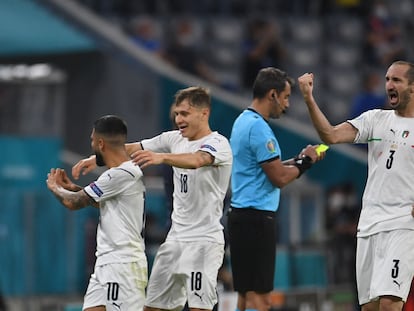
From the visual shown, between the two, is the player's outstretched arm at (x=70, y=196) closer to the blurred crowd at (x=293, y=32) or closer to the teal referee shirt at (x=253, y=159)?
the teal referee shirt at (x=253, y=159)

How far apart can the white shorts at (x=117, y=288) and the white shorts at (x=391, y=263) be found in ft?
5.42

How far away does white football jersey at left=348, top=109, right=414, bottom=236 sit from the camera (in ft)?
29.5

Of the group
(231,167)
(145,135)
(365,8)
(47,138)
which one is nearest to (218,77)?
(365,8)

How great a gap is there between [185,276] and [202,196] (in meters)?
0.60

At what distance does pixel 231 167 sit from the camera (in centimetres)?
948

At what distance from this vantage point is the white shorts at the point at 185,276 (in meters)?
9.18

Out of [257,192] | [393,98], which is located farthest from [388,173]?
[257,192]

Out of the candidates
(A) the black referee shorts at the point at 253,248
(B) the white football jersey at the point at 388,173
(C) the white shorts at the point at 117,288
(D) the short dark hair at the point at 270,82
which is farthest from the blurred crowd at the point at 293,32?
(C) the white shorts at the point at 117,288

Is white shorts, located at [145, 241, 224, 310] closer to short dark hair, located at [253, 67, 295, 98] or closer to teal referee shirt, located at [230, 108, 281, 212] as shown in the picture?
teal referee shirt, located at [230, 108, 281, 212]

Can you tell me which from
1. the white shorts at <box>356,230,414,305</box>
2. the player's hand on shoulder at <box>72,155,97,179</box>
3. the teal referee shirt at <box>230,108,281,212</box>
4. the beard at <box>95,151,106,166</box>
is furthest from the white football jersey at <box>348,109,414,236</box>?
the player's hand on shoulder at <box>72,155,97,179</box>

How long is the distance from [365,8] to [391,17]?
490 millimetres

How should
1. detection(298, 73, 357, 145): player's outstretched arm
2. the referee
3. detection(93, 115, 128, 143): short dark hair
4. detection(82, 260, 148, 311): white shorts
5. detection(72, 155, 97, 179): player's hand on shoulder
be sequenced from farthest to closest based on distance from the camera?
the referee
detection(72, 155, 97, 179): player's hand on shoulder
detection(93, 115, 128, 143): short dark hair
detection(82, 260, 148, 311): white shorts
detection(298, 73, 357, 145): player's outstretched arm

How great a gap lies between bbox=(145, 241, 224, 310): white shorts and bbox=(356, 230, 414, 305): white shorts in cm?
114

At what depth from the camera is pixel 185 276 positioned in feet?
30.3
